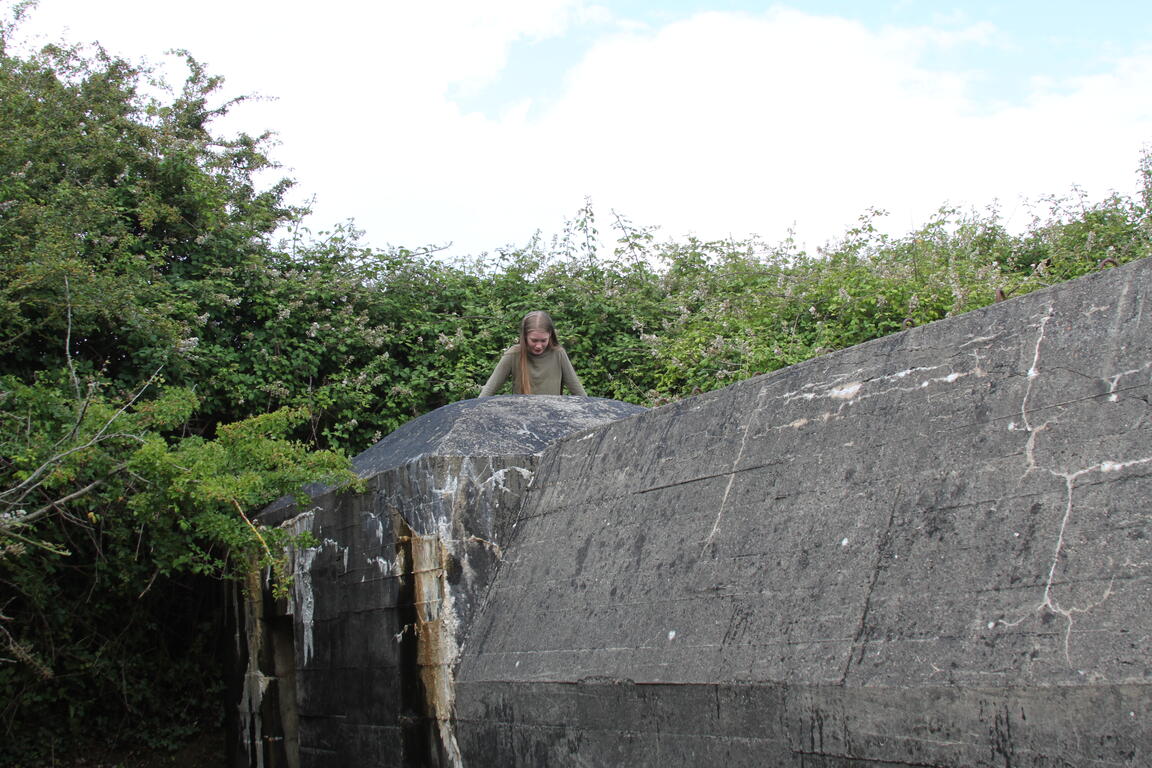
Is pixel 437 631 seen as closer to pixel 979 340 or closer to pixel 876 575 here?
pixel 876 575

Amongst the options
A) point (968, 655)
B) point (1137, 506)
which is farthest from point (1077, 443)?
point (968, 655)

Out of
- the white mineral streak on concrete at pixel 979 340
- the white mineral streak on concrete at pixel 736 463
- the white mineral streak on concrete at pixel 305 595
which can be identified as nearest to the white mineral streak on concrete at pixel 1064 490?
the white mineral streak on concrete at pixel 979 340

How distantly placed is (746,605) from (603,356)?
699 centimetres

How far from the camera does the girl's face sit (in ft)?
19.3

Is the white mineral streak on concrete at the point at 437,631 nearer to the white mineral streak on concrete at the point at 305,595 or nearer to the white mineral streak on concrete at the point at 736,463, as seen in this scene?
the white mineral streak on concrete at the point at 305,595

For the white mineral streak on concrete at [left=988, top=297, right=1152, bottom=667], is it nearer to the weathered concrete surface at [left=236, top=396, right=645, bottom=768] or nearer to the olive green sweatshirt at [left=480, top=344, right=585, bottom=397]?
the weathered concrete surface at [left=236, top=396, right=645, bottom=768]

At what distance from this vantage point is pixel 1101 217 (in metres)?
9.35

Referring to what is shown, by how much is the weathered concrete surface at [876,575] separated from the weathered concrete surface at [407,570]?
1.01 feet

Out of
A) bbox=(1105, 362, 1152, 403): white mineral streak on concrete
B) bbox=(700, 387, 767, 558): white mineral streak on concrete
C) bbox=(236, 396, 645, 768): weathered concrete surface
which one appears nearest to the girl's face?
bbox=(236, 396, 645, 768): weathered concrete surface

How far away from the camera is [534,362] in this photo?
19.6 feet

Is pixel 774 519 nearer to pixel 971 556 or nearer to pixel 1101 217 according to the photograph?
pixel 971 556

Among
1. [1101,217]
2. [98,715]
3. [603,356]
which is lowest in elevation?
[98,715]

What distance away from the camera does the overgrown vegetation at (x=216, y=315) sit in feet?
23.8

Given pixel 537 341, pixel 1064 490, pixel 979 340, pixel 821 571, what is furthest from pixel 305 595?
pixel 1064 490
